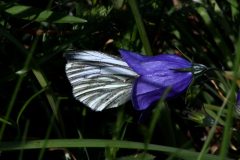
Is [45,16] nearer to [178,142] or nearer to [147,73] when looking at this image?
[147,73]

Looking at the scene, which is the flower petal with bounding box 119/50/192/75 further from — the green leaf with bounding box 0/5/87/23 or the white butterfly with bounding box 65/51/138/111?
the green leaf with bounding box 0/5/87/23

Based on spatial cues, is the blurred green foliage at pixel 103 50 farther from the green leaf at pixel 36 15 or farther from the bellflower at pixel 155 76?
the bellflower at pixel 155 76

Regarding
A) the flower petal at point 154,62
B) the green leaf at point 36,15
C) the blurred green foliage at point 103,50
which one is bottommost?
the blurred green foliage at point 103,50

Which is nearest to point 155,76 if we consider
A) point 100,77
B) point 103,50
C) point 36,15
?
point 100,77

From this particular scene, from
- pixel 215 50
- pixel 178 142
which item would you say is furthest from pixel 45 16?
pixel 215 50

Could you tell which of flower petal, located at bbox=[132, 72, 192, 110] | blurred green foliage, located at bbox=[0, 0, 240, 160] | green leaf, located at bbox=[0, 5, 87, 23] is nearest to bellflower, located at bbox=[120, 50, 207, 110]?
flower petal, located at bbox=[132, 72, 192, 110]

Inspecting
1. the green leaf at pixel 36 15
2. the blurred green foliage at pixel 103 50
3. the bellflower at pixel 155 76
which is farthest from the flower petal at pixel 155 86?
the green leaf at pixel 36 15

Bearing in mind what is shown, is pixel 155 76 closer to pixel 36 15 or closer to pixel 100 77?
pixel 100 77
